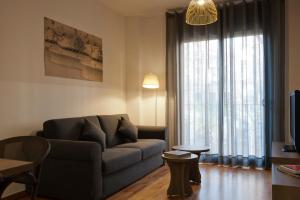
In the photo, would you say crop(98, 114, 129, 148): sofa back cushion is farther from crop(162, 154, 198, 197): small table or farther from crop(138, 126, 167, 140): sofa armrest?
crop(162, 154, 198, 197): small table

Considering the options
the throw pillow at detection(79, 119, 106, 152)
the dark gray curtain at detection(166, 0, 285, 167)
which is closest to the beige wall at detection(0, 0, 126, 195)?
the throw pillow at detection(79, 119, 106, 152)

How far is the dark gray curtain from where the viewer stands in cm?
458

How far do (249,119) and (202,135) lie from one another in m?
0.87

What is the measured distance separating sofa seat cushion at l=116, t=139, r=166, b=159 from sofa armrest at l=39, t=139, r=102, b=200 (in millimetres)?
1098

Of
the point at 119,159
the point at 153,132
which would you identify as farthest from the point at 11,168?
the point at 153,132

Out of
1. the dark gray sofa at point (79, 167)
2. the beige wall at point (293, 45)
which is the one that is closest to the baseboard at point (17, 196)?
the dark gray sofa at point (79, 167)

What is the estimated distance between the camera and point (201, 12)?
309 centimetres

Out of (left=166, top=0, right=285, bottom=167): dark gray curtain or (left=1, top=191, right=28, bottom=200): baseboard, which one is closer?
(left=1, top=191, right=28, bottom=200): baseboard

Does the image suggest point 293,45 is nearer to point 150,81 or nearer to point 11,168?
point 150,81

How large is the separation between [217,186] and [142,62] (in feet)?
9.56

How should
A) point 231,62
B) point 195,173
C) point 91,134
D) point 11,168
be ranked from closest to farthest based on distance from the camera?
1. point 11,168
2. point 91,134
3. point 195,173
4. point 231,62

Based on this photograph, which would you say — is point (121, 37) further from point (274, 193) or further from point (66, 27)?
point (274, 193)

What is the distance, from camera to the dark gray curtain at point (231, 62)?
15.0ft

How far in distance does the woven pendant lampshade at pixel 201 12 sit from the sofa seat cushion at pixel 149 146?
75.3 inches
